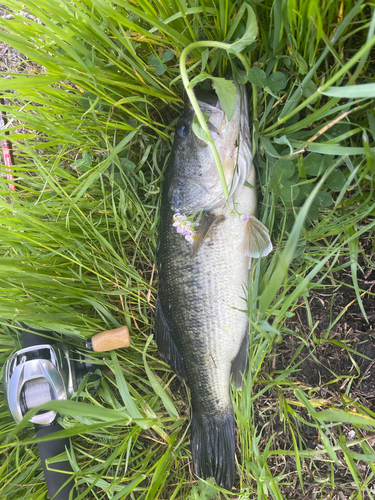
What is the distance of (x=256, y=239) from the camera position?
4.64 ft

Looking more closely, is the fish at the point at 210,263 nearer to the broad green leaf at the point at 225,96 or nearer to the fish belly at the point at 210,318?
the fish belly at the point at 210,318

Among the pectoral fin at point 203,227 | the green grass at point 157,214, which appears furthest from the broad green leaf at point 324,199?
the pectoral fin at point 203,227

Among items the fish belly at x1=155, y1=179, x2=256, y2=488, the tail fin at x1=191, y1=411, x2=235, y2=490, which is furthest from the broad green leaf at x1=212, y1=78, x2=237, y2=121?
the tail fin at x1=191, y1=411, x2=235, y2=490

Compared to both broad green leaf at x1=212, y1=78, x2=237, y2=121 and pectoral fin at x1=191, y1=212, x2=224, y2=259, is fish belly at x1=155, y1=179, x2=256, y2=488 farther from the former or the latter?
broad green leaf at x1=212, y1=78, x2=237, y2=121

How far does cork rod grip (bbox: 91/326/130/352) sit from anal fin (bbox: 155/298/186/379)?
7.1 inches

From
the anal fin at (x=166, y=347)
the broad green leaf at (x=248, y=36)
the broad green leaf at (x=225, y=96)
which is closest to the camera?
the broad green leaf at (x=248, y=36)

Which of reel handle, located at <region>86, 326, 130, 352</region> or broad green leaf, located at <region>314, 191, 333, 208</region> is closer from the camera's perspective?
broad green leaf, located at <region>314, 191, 333, 208</region>

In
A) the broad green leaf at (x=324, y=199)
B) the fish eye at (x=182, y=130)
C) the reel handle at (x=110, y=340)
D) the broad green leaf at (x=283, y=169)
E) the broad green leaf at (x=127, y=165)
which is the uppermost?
the fish eye at (x=182, y=130)

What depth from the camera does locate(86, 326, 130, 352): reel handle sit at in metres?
1.64

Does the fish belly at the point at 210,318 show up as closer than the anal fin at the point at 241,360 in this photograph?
Yes

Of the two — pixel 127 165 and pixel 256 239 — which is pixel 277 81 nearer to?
pixel 256 239

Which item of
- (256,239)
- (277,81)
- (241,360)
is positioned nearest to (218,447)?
(241,360)

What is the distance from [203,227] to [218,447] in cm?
118

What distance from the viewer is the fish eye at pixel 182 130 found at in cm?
141
